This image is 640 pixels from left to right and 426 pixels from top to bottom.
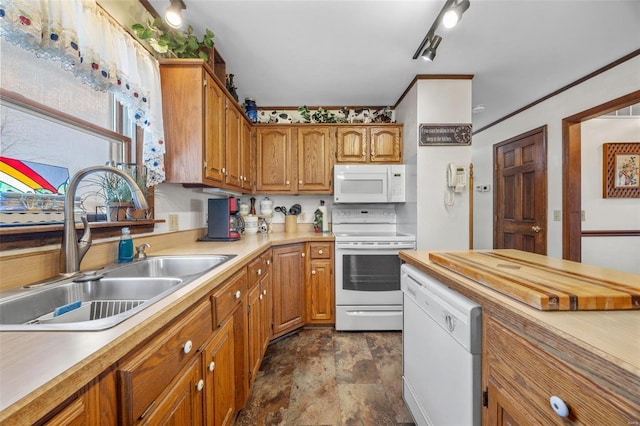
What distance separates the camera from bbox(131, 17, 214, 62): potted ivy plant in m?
1.51

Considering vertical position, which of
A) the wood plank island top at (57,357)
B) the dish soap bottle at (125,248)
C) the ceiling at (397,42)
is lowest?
the wood plank island top at (57,357)

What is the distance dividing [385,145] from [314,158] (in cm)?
81

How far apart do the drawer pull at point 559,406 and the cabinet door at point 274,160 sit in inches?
101

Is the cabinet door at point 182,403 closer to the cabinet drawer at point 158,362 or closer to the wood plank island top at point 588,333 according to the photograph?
the cabinet drawer at point 158,362

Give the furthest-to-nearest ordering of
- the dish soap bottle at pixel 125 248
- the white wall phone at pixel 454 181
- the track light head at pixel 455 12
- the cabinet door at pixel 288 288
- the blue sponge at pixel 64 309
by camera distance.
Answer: the white wall phone at pixel 454 181 < the cabinet door at pixel 288 288 < the track light head at pixel 455 12 < the dish soap bottle at pixel 125 248 < the blue sponge at pixel 64 309

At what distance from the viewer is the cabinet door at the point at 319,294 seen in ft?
8.25

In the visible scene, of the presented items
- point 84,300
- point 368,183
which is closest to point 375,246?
point 368,183

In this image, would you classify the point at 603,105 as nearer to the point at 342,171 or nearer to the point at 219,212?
the point at 342,171

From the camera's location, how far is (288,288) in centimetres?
236

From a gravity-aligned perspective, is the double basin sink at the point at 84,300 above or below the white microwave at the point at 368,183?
below

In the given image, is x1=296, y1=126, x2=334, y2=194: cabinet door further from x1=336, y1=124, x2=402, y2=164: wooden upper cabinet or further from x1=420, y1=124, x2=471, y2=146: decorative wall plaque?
x1=420, y1=124, x2=471, y2=146: decorative wall plaque

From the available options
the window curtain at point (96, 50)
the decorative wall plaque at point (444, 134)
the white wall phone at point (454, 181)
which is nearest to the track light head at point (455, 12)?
the decorative wall plaque at point (444, 134)

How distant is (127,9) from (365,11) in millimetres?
1460

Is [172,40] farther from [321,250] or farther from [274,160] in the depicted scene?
[321,250]
